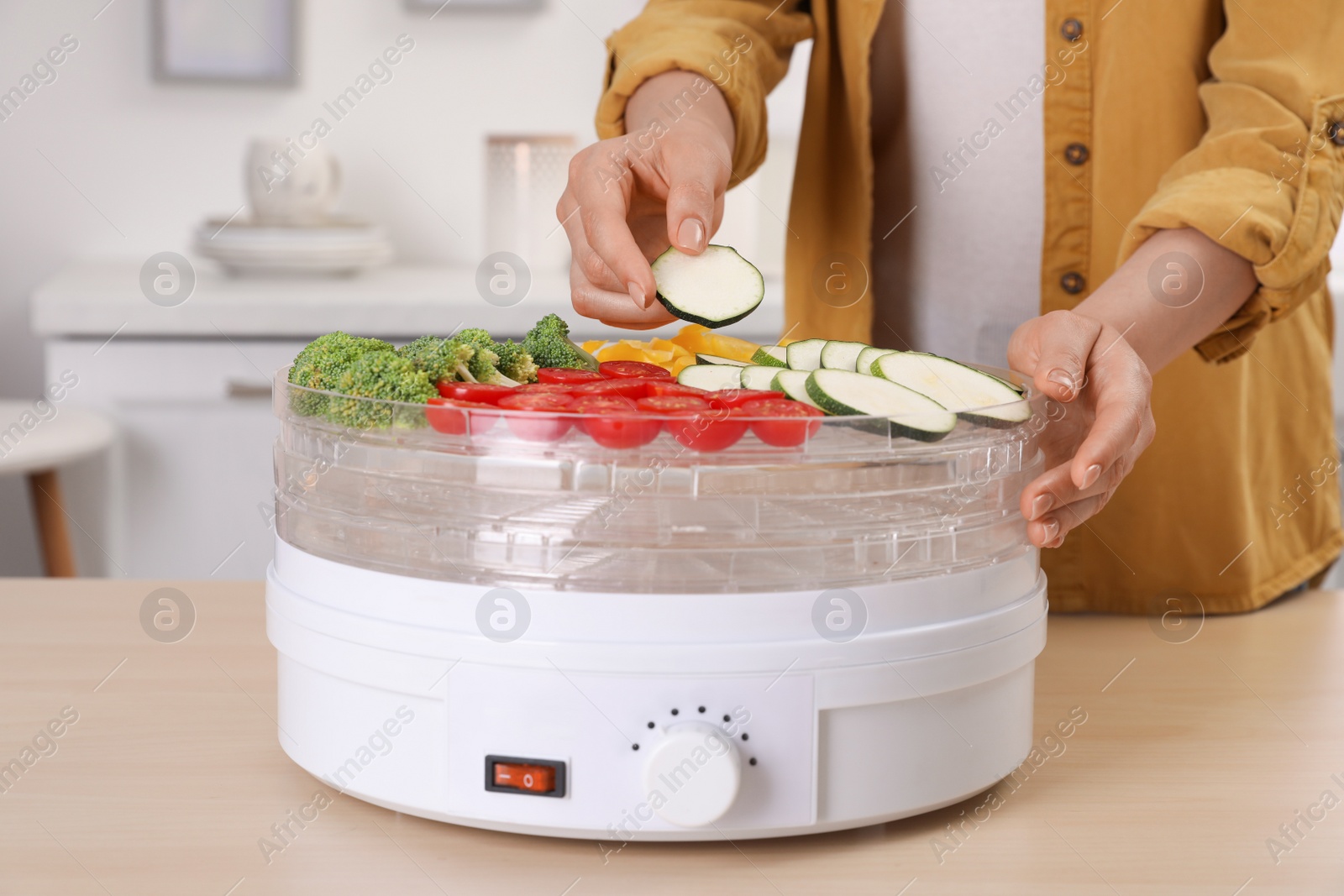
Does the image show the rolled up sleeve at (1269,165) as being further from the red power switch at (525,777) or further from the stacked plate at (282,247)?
the stacked plate at (282,247)

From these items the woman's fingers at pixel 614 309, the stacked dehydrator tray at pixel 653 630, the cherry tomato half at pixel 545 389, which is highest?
the woman's fingers at pixel 614 309

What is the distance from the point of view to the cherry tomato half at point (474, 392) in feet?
2.95

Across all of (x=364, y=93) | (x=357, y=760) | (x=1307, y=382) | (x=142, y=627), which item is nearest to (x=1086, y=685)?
(x=1307, y=382)

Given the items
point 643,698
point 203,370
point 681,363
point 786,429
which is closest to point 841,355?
point 681,363

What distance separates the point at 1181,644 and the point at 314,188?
2269mm

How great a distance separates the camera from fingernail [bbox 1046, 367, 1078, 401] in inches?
37.8

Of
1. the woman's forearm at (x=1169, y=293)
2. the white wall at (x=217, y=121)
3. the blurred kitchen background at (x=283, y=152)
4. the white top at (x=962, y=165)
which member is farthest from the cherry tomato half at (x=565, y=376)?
the white wall at (x=217, y=121)

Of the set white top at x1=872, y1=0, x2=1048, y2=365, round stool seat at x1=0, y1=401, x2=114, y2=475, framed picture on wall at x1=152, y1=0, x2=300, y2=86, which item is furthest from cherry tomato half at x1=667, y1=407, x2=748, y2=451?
framed picture on wall at x1=152, y1=0, x2=300, y2=86

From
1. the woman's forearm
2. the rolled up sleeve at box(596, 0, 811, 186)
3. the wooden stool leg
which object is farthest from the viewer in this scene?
the wooden stool leg

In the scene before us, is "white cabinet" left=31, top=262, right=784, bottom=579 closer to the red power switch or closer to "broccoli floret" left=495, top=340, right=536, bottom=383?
"broccoli floret" left=495, top=340, right=536, bottom=383

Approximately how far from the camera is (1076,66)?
4.64 ft

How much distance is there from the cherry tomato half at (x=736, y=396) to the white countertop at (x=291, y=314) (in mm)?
1576

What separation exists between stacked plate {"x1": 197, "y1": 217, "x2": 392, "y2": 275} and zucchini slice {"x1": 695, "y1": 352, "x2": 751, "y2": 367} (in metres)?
1.88

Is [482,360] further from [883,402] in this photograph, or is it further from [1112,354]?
[1112,354]
